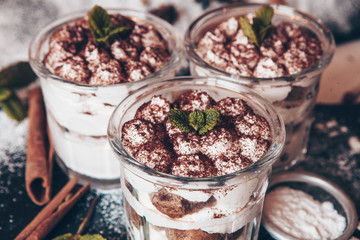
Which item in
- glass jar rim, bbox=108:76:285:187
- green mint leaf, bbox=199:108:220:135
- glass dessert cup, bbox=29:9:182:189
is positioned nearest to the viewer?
glass jar rim, bbox=108:76:285:187

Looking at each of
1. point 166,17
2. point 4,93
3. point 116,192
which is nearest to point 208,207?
point 116,192

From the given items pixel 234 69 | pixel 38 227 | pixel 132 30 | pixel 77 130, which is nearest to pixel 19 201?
pixel 38 227

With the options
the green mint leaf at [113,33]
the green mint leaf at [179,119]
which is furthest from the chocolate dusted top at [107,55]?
the green mint leaf at [179,119]

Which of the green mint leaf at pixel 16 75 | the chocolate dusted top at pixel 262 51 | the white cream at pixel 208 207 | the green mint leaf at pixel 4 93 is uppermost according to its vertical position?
the chocolate dusted top at pixel 262 51

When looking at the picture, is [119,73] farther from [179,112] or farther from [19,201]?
[19,201]

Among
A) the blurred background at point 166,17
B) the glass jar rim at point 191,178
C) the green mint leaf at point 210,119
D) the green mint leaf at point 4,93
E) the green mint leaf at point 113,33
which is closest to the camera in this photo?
the glass jar rim at point 191,178

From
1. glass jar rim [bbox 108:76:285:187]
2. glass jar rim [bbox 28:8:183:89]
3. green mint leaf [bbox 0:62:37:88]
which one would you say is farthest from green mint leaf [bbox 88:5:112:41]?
green mint leaf [bbox 0:62:37:88]

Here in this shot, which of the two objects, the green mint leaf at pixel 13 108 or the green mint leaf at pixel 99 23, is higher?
the green mint leaf at pixel 99 23

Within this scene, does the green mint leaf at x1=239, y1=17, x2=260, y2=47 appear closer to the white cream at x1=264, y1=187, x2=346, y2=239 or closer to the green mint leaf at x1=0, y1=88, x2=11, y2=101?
the white cream at x1=264, y1=187, x2=346, y2=239

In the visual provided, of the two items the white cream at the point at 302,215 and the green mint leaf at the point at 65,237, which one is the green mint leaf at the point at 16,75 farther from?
the white cream at the point at 302,215

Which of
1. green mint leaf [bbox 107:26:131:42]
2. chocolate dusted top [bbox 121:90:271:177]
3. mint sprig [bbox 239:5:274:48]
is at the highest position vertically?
mint sprig [bbox 239:5:274:48]
